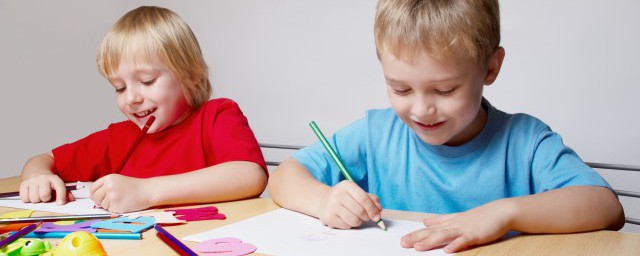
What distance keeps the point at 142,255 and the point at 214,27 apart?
1.58 metres

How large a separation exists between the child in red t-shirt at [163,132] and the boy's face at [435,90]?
0.29 m

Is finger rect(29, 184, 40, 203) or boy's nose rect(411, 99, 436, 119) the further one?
finger rect(29, 184, 40, 203)

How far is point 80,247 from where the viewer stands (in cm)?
59

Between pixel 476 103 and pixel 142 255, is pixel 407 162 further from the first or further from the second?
pixel 142 255

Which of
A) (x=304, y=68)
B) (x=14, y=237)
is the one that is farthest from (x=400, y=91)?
(x=304, y=68)

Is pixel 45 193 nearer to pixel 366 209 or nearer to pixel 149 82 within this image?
pixel 149 82

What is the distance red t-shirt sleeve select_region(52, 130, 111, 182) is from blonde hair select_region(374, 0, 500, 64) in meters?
0.68

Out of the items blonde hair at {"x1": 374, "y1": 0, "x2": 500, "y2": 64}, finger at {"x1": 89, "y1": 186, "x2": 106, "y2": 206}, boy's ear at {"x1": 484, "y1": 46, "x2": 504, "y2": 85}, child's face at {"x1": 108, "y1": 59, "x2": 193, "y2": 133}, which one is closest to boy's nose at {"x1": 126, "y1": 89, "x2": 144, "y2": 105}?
child's face at {"x1": 108, "y1": 59, "x2": 193, "y2": 133}

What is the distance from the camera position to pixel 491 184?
928 mm

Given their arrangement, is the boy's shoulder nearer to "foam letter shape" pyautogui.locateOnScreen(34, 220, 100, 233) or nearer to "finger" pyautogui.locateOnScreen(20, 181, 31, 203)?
"foam letter shape" pyautogui.locateOnScreen(34, 220, 100, 233)

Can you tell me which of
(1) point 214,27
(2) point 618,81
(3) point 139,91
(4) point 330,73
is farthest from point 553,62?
(1) point 214,27

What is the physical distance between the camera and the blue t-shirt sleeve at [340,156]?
99 centimetres

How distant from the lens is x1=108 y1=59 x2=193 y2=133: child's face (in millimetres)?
1128

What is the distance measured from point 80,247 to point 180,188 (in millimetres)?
342
